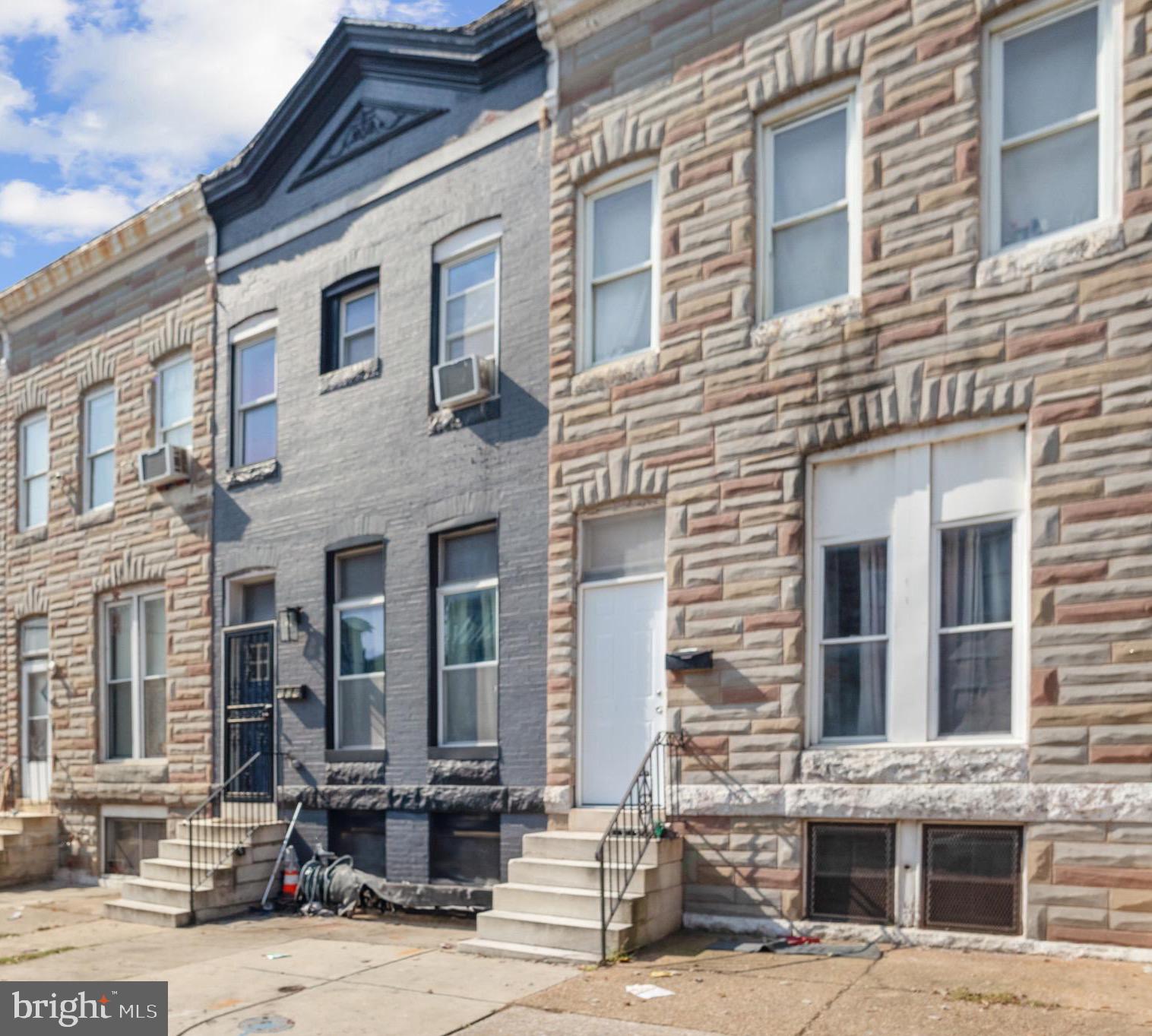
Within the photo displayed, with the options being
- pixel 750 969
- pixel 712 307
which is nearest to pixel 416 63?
pixel 712 307

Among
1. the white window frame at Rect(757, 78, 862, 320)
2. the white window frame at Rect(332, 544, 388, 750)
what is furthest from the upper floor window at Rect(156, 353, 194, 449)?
the white window frame at Rect(757, 78, 862, 320)

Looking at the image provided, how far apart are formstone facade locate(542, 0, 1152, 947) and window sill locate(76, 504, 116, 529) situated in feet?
26.1

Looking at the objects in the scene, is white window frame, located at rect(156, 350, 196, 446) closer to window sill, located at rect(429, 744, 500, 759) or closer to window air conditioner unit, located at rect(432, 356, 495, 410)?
window air conditioner unit, located at rect(432, 356, 495, 410)

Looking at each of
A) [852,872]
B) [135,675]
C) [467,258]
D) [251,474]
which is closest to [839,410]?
[852,872]

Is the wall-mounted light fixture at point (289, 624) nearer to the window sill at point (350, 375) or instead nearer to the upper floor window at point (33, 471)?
the window sill at point (350, 375)

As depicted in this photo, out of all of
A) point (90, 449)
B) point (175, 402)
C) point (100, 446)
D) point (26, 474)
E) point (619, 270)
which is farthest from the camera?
point (26, 474)

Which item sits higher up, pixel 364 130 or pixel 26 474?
pixel 364 130

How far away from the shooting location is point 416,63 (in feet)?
41.3

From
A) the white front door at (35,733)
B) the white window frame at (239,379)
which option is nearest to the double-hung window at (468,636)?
the white window frame at (239,379)

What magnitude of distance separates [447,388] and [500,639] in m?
2.56

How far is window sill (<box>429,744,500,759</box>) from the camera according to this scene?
11234mm

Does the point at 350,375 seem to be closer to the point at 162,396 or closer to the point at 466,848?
the point at 162,396

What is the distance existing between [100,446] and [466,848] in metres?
8.75

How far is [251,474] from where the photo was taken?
14125 mm
